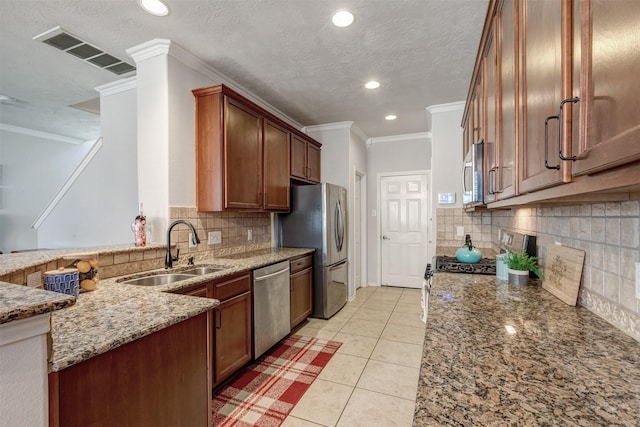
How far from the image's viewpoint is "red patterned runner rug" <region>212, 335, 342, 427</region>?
191 cm

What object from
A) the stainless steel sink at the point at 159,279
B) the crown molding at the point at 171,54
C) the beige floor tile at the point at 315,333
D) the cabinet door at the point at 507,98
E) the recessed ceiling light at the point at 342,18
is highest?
the recessed ceiling light at the point at 342,18

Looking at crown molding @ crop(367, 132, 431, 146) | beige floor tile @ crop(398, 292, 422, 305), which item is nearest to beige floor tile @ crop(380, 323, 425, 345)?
beige floor tile @ crop(398, 292, 422, 305)

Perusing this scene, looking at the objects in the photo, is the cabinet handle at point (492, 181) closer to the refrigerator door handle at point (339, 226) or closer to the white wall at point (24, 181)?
the refrigerator door handle at point (339, 226)

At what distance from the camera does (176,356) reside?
125 cm

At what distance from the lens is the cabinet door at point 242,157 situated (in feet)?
8.63

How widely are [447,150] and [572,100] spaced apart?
3.28m

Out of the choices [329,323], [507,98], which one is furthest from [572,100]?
[329,323]

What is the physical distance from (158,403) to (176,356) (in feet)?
0.55

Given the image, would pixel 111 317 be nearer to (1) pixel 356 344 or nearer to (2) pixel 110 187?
(1) pixel 356 344

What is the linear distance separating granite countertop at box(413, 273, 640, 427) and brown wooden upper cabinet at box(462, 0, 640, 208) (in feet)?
1.52

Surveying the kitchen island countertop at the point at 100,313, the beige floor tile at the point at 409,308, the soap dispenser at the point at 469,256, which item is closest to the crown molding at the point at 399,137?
the beige floor tile at the point at 409,308

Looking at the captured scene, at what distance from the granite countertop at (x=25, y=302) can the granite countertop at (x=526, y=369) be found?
2.79ft

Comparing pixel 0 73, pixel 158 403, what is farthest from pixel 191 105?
pixel 158 403

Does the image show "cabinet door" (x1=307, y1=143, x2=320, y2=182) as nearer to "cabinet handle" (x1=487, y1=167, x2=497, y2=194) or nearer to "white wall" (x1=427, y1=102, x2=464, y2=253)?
"white wall" (x1=427, y1=102, x2=464, y2=253)
